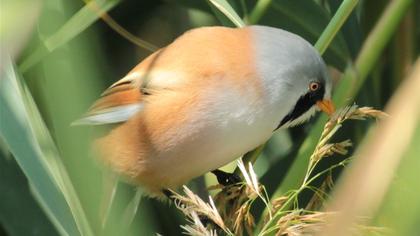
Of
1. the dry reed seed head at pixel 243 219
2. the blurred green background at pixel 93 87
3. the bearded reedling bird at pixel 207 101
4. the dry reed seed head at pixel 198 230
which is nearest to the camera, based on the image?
the blurred green background at pixel 93 87

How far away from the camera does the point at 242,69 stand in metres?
1.36

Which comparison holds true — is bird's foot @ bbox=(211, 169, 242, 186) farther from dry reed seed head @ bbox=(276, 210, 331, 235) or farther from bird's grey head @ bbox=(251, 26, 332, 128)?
dry reed seed head @ bbox=(276, 210, 331, 235)

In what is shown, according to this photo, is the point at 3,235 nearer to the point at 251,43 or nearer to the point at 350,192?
the point at 251,43

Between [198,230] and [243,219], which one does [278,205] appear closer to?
[243,219]

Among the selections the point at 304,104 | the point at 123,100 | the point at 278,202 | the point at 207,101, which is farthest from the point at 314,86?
the point at 278,202

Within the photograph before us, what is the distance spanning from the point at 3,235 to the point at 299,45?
0.60 m

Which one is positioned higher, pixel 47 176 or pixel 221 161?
pixel 47 176

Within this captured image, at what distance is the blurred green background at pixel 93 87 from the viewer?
1.61 ft

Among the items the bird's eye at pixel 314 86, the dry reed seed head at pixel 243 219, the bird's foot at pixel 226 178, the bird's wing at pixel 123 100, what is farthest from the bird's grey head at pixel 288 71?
the dry reed seed head at pixel 243 219

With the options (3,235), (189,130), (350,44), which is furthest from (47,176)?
(350,44)

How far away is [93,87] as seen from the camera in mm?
515

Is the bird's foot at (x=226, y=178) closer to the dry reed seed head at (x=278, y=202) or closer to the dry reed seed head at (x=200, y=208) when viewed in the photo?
the dry reed seed head at (x=278, y=202)

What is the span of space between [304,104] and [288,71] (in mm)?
83

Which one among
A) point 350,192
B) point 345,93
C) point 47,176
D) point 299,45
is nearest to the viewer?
point 350,192
